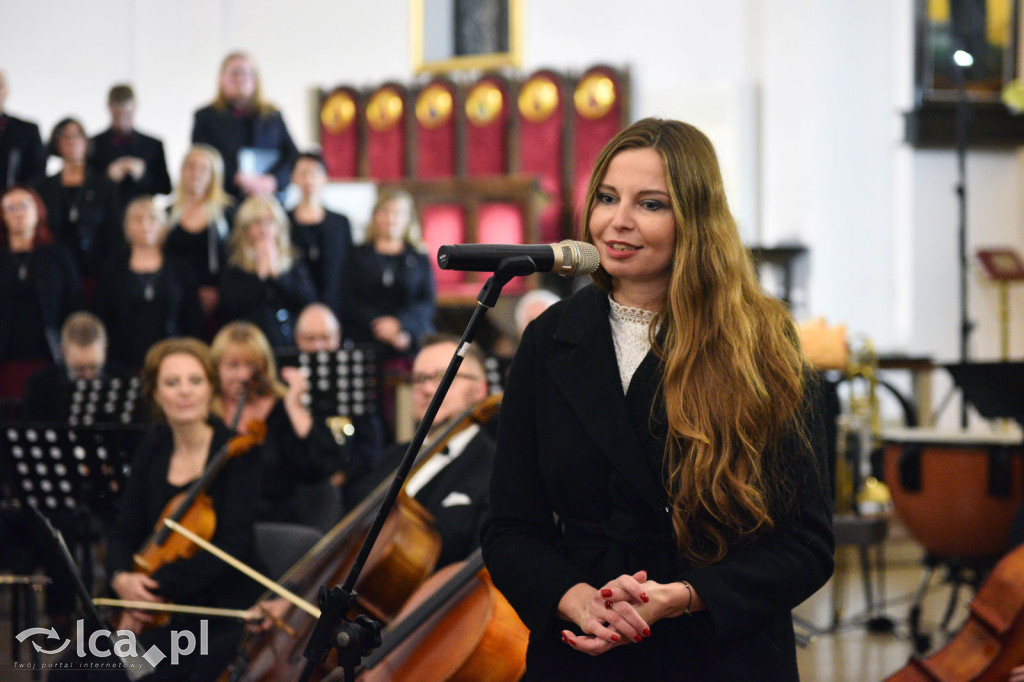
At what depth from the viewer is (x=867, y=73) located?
26.4 ft

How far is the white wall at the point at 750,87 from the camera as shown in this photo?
26.0 ft

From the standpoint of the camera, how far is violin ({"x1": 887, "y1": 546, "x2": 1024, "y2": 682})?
259cm

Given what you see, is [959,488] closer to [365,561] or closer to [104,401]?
[365,561]

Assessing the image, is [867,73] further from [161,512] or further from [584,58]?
[161,512]

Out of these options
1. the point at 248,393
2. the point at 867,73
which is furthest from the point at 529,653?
the point at 867,73

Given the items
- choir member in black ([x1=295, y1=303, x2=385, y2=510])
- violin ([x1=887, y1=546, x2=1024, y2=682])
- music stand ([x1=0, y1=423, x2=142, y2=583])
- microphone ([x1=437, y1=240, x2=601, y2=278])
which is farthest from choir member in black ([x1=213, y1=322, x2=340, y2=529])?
microphone ([x1=437, y1=240, x2=601, y2=278])

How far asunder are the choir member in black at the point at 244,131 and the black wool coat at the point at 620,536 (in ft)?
17.1

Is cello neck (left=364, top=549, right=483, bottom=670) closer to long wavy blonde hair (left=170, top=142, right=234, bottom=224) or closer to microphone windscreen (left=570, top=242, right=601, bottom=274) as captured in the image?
microphone windscreen (left=570, top=242, right=601, bottom=274)

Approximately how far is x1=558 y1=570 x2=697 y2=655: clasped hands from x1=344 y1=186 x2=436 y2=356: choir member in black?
14.5ft

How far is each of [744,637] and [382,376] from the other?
3.81m

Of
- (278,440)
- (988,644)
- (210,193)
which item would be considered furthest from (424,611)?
(210,193)

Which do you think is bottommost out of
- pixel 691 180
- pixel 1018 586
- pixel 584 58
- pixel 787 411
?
pixel 1018 586

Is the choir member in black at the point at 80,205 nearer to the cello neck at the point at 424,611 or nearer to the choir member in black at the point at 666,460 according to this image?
the cello neck at the point at 424,611

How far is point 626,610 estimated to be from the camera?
1484 millimetres
